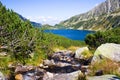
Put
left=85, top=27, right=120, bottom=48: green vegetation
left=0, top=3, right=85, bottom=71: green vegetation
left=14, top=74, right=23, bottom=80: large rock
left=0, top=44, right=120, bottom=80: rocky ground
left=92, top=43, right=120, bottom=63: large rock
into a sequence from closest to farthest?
left=0, top=44, right=120, bottom=80: rocky ground < left=92, top=43, right=120, bottom=63: large rock < left=14, top=74, right=23, bottom=80: large rock < left=0, top=3, right=85, bottom=71: green vegetation < left=85, top=27, right=120, bottom=48: green vegetation

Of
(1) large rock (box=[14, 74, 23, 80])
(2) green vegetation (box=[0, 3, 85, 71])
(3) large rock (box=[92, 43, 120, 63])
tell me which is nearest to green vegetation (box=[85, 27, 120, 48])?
(2) green vegetation (box=[0, 3, 85, 71])

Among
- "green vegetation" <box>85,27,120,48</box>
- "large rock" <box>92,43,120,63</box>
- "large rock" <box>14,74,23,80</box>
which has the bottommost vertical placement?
"large rock" <box>14,74,23,80</box>

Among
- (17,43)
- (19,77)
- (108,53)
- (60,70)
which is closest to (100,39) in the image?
(60,70)

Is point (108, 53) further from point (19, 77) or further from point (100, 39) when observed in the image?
point (100, 39)

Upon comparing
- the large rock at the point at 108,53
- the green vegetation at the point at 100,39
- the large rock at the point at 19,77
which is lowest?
the large rock at the point at 19,77

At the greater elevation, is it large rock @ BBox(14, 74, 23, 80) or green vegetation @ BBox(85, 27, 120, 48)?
green vegetation @ BBox(85, 27, 120, 48)

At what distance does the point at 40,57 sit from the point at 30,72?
61.5ft

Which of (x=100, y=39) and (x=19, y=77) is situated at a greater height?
(x=100, y=39)

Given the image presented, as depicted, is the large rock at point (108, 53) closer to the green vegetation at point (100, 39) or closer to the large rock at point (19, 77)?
the large rock at point (19, 77)

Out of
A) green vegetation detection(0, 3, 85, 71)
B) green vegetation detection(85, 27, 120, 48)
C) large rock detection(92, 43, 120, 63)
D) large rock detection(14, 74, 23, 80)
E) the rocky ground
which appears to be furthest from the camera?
green vegetation detection(85, 27, 120, 48)

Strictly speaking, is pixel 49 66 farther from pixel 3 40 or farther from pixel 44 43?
pixel 3 40

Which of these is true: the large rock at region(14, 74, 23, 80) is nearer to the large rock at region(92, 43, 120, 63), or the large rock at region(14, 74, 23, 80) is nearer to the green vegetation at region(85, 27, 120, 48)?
the large rock at region(92, 43, 120, 63)

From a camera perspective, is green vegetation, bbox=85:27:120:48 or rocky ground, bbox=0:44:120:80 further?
green vegetation, bbox=85:27:120:48

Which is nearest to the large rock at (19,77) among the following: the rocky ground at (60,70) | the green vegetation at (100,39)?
the rocky ground at (60,70)
